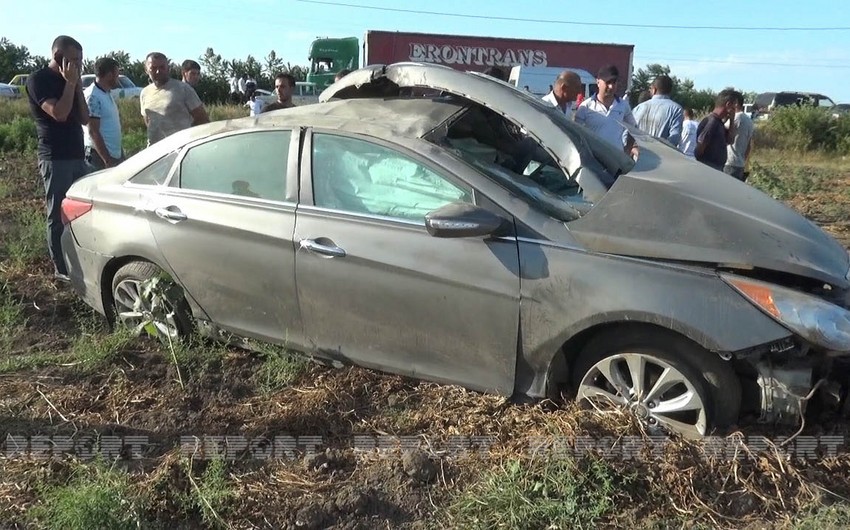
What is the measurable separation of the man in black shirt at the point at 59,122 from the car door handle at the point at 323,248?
238 centimetres

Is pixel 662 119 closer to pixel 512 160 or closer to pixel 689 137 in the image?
pixel 689 137

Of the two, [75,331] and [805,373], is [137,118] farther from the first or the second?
[805,373]

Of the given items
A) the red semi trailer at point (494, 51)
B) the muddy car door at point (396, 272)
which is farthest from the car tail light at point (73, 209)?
the red semi trailer at point (494, 51)

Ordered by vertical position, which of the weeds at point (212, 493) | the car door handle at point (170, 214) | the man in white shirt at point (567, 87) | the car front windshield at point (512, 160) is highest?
the man in white shirt at point (567, 87)

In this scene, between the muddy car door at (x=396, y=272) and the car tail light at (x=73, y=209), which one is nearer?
the muddy car door at (x=396, y=272)

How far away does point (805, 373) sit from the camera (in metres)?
2.81

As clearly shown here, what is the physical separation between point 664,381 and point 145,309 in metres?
2.86

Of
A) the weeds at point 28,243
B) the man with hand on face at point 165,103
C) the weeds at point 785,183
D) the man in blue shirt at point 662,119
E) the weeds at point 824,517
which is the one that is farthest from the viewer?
the weeds at point 785,183

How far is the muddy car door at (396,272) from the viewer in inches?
125

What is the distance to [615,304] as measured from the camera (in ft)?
9.56

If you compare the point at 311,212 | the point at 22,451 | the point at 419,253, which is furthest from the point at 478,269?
the point at 22,451

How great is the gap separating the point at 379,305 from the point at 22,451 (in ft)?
5.55

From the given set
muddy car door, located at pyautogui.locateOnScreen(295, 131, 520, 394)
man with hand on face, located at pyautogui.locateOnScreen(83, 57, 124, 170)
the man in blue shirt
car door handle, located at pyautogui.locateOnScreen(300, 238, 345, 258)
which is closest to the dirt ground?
muddy car door, located at pyautogui.locateOnScreen(295, 131, 520, 394)

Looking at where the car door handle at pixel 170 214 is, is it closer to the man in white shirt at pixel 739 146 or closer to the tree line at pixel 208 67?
the man in white shirt at pixel 739 146
